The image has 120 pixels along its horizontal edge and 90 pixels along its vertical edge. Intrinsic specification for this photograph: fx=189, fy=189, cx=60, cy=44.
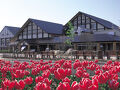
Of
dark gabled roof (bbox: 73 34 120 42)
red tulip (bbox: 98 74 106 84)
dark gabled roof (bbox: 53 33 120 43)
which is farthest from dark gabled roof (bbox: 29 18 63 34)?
red tulip (bbox: 98 74 106 84)

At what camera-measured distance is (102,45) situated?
103ft

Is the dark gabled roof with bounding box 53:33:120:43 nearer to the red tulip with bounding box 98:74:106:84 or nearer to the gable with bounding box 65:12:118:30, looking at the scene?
the gable with bounding box 65:12:118:30

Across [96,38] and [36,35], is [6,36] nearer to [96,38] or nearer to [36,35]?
[36,35]

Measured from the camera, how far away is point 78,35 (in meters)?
35.4

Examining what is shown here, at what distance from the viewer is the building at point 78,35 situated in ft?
102

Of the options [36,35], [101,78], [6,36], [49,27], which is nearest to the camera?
[101,78]

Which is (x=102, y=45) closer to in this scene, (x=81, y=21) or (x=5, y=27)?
(x=81, y=21)

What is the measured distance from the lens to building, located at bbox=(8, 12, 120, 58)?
31.0 meters

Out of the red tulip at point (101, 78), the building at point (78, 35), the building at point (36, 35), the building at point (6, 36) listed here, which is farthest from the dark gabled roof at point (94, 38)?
the red tulip at point (101, 78)

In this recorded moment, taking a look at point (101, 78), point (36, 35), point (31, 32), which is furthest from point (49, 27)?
point (101, 78)

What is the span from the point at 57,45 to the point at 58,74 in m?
32.3

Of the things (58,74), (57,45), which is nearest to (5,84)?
(58,74)

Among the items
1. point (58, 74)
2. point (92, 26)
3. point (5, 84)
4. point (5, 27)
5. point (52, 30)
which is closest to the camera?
point (5, 84)

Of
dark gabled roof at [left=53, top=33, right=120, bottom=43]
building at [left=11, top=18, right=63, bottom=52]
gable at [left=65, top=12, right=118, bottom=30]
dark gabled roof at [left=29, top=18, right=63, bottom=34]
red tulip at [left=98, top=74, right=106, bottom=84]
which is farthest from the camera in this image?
dark gabled roof at [left=29, top=18, right=63, bottom=34]
